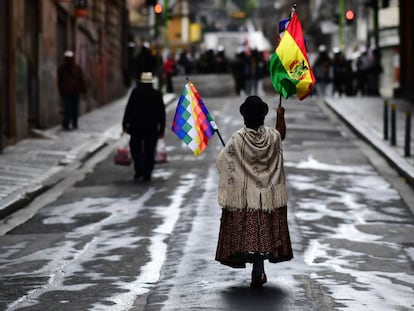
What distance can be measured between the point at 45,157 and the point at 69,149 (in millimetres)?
1685

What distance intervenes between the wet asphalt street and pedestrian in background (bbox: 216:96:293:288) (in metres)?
0.32

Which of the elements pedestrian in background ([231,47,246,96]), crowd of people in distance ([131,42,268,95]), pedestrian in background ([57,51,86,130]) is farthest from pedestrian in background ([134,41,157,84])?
pedestrian in background ([57,51,86,130])

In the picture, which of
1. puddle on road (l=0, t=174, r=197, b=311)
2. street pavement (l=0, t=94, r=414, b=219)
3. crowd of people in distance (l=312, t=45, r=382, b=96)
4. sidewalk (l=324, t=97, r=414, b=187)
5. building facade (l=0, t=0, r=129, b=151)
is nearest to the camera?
puddle on road (l=0, t=174, r=197, b=311)

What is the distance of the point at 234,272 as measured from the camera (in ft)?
39.5

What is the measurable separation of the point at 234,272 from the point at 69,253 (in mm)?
2364

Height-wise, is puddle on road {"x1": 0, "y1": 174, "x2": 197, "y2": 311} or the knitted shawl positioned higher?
the knitted shawl

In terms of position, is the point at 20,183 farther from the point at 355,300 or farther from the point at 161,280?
the point at 355,300

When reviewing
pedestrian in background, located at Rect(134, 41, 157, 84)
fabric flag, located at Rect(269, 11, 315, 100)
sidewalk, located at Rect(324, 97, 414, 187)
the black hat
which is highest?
fabric flag, located at Rect(269, 11, 315, 100)

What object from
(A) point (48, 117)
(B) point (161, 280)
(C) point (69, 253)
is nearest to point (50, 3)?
(A) point (48, 117)

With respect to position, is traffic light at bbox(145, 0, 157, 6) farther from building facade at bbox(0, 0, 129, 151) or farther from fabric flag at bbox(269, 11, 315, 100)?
fabric flag at bbox(269, 11, 315, 100)

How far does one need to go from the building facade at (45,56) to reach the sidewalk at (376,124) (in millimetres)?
7232

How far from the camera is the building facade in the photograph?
27609mm

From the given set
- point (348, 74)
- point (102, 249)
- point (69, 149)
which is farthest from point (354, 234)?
point (348, 74)

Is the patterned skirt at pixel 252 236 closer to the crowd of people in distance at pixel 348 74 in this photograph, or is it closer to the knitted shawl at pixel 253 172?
the knitted shawl at pixel 253 172
